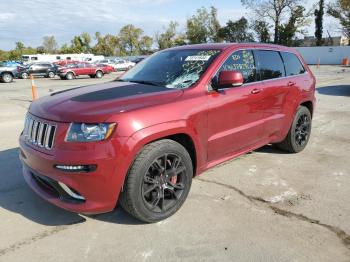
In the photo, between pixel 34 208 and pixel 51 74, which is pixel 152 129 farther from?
pixel 51 74

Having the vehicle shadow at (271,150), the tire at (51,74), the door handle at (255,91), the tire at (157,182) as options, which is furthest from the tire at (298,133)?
the tire at (51,74)

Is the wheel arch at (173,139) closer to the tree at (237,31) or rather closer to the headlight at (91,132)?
the headlight at (91,132)

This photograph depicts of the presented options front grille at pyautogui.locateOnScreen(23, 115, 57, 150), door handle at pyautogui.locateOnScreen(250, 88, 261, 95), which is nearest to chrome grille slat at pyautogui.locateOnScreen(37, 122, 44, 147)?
front grille at pyautogui.locateOnScreen(23, 115, 57, 150)

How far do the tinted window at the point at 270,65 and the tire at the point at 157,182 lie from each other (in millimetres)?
1932

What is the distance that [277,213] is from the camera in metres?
3.73

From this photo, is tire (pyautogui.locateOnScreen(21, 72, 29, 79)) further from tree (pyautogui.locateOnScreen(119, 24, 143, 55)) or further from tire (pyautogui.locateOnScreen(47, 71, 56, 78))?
tree (pyautogui.locateOnScreen(119, 24, 143, 55))

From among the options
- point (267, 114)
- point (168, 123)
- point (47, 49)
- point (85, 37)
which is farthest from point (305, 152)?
point (47, 49)

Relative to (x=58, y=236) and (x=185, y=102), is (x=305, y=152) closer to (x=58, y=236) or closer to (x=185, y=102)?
(x=185, y=102)

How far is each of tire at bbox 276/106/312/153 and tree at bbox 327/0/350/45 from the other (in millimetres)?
57248

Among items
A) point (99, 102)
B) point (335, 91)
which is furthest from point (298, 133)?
point (335, 91)

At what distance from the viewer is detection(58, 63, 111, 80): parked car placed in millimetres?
28016

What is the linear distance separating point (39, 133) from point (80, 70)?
26559 mm

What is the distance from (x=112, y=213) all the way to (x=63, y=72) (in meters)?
26.1

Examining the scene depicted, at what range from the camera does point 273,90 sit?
194 inches
